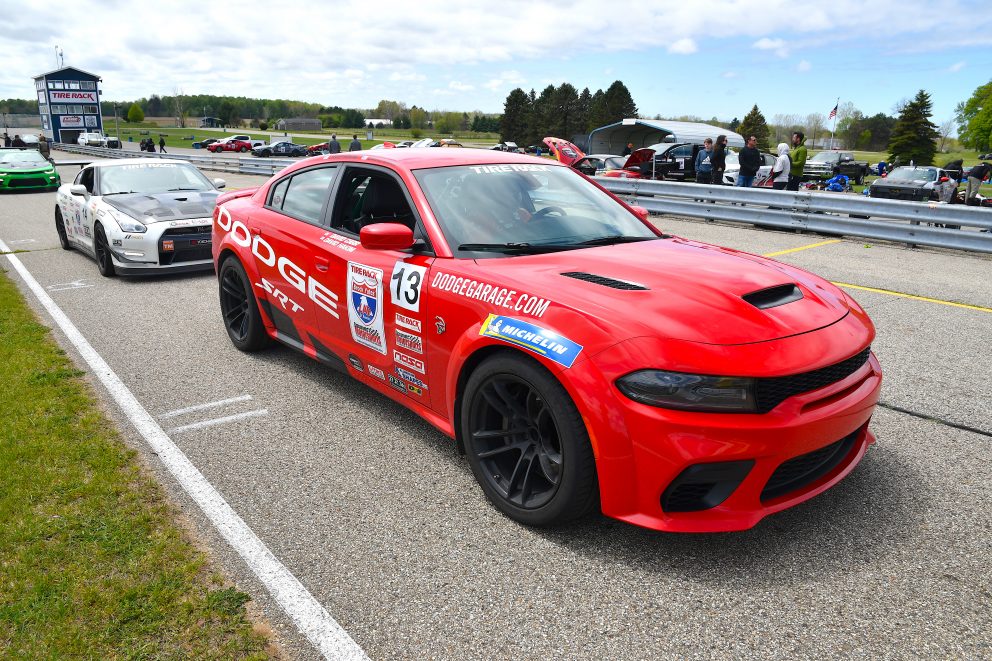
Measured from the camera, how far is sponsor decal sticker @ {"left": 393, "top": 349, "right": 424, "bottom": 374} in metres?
3.62

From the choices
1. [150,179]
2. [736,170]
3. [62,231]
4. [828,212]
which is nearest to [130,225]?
[150,179]

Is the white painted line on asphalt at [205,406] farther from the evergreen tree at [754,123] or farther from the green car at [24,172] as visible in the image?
the evergreen tree at [754,123]

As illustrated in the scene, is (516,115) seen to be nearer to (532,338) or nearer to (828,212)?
(828,212)

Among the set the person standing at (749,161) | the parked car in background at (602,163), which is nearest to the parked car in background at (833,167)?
the parked car in background at (602,163)

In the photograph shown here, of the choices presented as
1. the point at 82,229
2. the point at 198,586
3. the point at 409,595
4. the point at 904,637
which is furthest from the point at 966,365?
the point at 82,229

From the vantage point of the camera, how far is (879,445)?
3.88 metres

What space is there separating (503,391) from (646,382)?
71 centimetres

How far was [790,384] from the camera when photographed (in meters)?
2.65

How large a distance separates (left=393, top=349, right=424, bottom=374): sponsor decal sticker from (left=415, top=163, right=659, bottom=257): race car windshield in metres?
0.60

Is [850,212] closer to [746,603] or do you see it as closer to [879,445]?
[879,445]

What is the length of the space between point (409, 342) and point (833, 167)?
3678 centimetres

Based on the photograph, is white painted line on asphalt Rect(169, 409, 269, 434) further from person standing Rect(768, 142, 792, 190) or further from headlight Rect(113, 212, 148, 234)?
person standing Rect(768, 142, 792, 190)

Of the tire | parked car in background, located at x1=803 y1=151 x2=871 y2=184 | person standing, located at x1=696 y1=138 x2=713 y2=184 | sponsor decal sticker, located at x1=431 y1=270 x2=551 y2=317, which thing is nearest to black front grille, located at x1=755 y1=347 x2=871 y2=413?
sponsor decal sticker, located at x1=431 y1=270 x2=551 y2=317

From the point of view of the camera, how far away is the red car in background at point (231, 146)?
6706cm
